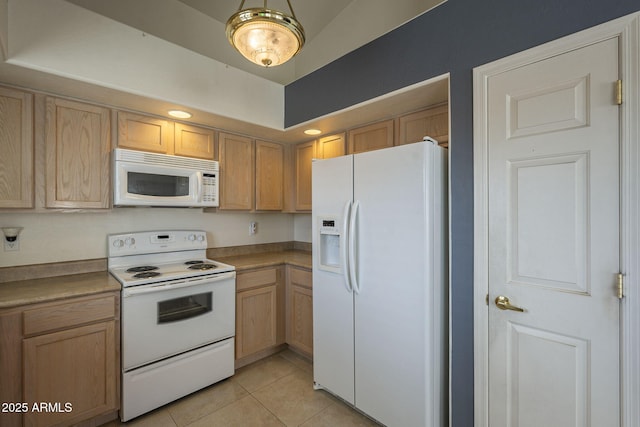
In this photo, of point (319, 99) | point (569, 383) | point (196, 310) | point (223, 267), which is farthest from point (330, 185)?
point (569, 383)

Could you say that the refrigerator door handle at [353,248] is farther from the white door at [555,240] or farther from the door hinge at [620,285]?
the door hinge at [620,285]

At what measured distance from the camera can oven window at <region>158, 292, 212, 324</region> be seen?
80.9 inches

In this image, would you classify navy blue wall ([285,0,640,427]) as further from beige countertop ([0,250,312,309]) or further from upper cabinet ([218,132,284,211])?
beige countertop ([0,250,312,309])

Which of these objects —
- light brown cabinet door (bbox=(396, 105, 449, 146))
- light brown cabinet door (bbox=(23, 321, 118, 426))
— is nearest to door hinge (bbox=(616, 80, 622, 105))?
light brown cabinet door (bbox=(396, 105, 449, 146))

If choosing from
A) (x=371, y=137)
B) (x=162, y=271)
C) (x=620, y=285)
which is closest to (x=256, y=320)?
(x=162, y=271)

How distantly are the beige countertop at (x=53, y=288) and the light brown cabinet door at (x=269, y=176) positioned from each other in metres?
1.48

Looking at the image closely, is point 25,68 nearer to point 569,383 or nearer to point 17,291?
point 17,291

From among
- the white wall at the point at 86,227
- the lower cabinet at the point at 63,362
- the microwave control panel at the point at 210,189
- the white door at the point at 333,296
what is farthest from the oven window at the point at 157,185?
the white door at the point at 333,296

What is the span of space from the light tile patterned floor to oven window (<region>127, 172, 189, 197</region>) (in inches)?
63.6

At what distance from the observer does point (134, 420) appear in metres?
1.93

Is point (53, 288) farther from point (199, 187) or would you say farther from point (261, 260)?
point (261, 260)

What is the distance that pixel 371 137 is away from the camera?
249cm

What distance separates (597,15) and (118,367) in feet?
10.5

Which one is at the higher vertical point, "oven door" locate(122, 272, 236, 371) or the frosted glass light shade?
the frosted glass light shade
